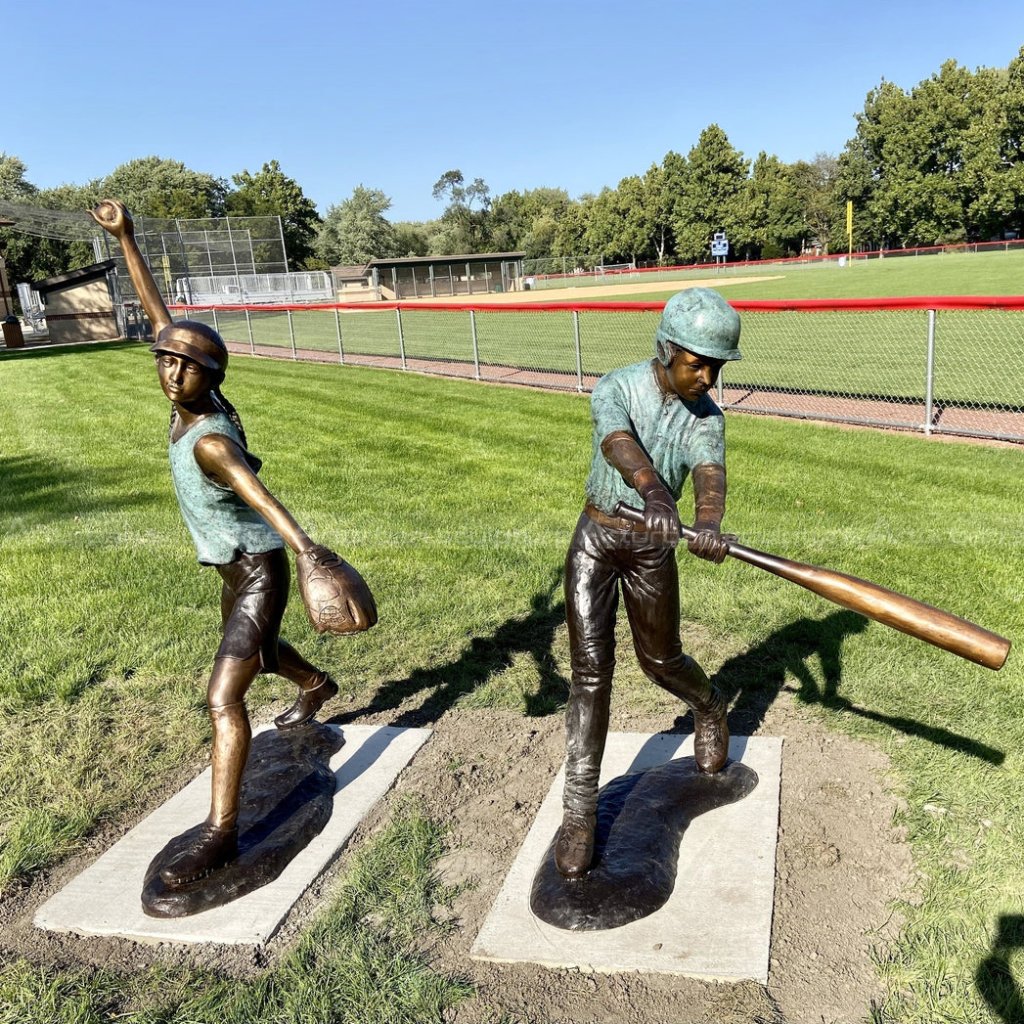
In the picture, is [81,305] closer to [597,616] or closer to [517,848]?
[517,848]

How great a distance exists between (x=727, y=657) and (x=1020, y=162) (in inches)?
2948

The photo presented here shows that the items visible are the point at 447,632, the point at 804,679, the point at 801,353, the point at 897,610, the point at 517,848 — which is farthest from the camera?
the point at 801,353

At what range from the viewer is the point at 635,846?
9.84 ft

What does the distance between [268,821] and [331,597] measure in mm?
1273

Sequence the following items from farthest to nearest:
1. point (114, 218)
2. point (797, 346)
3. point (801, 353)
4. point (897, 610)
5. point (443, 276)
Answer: point (443, 276) → point (797, 346) → point (801, 353) → point (114, 218) → point (897, 610)

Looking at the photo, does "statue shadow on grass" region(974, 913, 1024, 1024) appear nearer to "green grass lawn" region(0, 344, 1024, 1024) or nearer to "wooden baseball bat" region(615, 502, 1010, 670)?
"green grass lawn" region(0, 344, 1024, 1024)

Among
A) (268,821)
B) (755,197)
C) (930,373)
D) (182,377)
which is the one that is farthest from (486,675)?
(755,197)

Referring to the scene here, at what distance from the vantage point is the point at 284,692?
4.50m

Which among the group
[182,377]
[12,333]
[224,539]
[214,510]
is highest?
[182,377]

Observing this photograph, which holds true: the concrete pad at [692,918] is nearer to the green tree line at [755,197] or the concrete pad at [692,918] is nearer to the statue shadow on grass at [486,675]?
the statue shadow on grass at [486,675]

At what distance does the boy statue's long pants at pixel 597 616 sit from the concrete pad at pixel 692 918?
0.38 m

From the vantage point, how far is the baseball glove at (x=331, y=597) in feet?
8.09

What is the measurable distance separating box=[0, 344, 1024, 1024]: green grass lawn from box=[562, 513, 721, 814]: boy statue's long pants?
71 centimetres

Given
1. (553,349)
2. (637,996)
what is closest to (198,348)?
(637,996)
